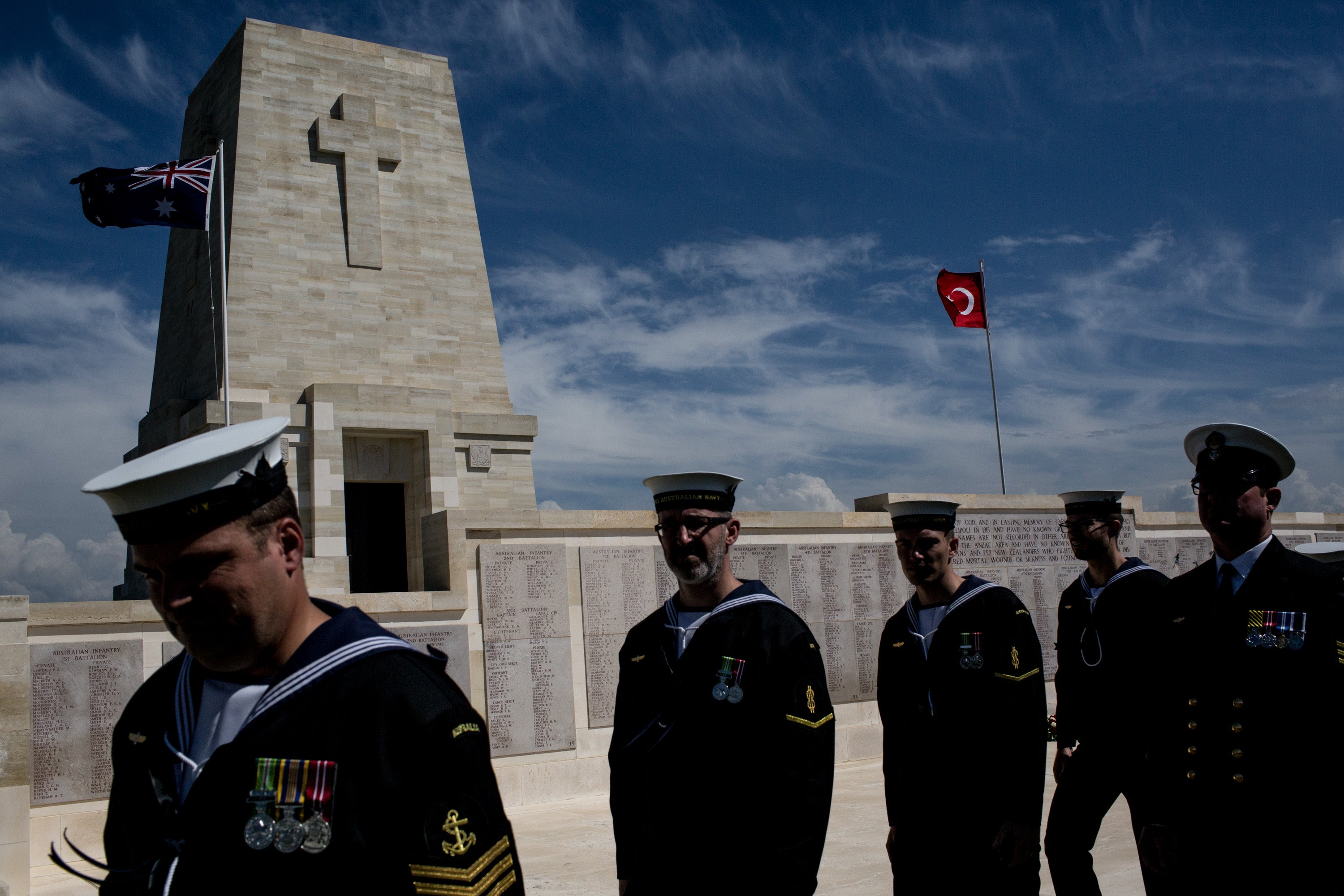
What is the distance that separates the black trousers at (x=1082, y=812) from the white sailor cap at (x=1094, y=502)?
60.1 inches

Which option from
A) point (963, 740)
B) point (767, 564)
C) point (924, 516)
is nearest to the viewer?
point (963, 740)

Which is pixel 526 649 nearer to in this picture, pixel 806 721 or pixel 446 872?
pixel 806 721

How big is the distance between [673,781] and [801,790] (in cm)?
43

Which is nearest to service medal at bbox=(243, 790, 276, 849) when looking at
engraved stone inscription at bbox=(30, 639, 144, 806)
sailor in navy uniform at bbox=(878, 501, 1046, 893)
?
sailor in navy uniform at bbox=(878, 501, 1046, 893)

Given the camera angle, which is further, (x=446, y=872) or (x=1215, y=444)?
(x=1215, y=444)

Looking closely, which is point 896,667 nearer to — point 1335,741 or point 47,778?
point 1335,741

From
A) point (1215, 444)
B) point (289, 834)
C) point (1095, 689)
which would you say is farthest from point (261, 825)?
point (1095, 689)

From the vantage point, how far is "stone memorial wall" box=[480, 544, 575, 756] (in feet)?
31.0

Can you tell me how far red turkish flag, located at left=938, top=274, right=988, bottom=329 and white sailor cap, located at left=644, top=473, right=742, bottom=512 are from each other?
1215 cm

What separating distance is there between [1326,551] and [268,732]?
18.8 feet

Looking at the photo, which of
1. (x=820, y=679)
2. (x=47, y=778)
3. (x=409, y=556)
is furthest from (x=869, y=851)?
(x=409, y=556)

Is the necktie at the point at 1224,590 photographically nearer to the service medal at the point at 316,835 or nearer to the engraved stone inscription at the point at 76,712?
the service medal at the point at 316,835

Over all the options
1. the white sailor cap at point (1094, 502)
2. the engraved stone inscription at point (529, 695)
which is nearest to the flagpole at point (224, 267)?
the engraved stone inscription at point (529, 695)

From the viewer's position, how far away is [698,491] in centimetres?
411
